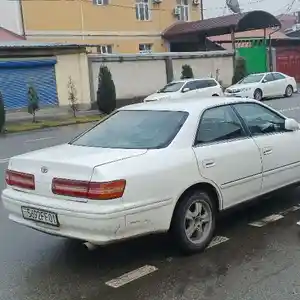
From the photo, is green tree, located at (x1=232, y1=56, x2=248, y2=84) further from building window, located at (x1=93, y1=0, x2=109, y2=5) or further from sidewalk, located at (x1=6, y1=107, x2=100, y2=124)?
sidewalk, located at (x1=6, y1=107, x2=100, y2=124)

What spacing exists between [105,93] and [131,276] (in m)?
20.1

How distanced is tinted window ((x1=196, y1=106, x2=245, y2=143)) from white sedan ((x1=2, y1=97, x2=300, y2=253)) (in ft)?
0.04

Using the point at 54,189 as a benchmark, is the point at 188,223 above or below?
below

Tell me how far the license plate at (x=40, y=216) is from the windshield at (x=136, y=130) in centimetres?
91

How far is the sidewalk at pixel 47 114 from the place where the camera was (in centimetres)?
2256

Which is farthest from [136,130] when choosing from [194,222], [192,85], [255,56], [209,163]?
[255,56]

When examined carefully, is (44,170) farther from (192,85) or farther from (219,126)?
(192,85)

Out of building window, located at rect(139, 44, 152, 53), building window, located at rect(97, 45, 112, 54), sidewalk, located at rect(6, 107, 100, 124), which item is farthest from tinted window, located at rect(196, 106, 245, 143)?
building window, located at rect(139, 44, 152, 53)

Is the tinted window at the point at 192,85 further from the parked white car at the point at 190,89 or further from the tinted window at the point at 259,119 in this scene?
the tinted window at the point at 259,119

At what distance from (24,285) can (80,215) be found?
2.49ft

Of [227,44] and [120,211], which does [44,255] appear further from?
[227,44]

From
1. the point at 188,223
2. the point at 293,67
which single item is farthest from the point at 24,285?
the point at 293,67

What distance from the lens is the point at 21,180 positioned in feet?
15.8

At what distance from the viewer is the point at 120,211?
418cm
